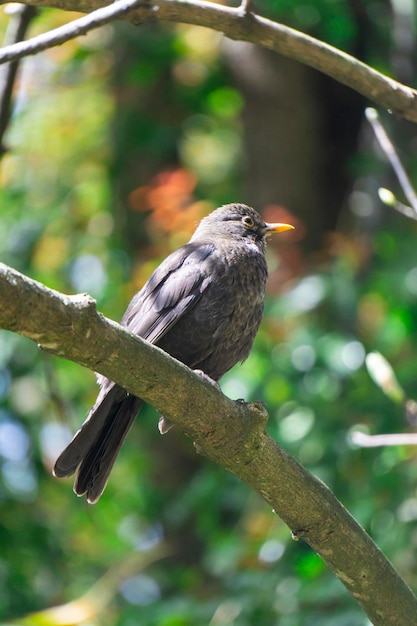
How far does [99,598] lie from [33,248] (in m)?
2.47

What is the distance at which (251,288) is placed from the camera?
4551 millimetres

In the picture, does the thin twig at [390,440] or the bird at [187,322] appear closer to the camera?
the thin twig at [390,440]

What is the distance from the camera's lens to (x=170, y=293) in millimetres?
4449

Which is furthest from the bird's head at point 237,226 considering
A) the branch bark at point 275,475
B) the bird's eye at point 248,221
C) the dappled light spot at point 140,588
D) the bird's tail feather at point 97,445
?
the dappled light spot at point 140,588

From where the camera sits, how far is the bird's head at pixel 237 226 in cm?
527

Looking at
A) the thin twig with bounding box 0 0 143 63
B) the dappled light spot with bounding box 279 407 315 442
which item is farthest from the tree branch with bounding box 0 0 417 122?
the dappled light spot with bounding box 279 407 315 442

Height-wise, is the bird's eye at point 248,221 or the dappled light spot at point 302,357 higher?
the bird's eye at point 248,221

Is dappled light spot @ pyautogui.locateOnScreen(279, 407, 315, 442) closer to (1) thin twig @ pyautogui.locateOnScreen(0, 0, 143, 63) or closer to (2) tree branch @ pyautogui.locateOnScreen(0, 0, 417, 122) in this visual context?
(2) tree branch @ pyautogui.locateOnScreen(0, 0, 417, 122)

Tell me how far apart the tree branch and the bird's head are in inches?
67.3

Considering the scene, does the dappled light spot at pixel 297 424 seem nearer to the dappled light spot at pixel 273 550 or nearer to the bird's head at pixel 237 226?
the dappled light spot at pixel 273 550

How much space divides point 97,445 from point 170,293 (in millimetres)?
765

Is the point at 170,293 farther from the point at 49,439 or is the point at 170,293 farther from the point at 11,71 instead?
the point at 49,439

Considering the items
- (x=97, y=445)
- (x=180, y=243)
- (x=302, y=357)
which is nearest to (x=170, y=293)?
(x=97, y=445)

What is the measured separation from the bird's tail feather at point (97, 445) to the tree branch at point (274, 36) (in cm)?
153
